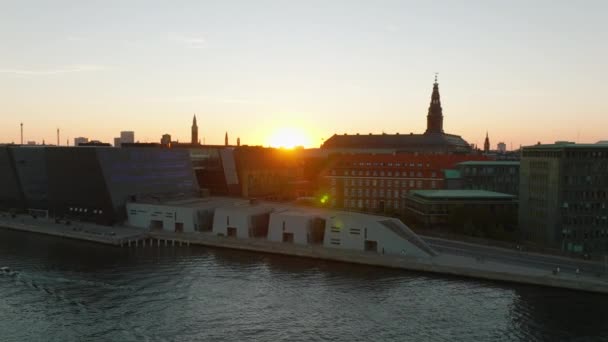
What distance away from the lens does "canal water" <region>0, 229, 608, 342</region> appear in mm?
42188

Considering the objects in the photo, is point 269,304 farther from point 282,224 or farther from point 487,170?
point 487,170

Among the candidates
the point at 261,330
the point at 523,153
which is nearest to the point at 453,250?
the point at 523,153

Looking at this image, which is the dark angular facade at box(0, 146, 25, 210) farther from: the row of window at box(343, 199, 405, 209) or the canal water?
the row of window at box(343, 199, 405, 209)

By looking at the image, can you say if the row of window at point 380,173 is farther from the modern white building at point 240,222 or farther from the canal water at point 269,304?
the canal water at point 269,304

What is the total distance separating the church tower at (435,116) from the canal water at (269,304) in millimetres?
102635

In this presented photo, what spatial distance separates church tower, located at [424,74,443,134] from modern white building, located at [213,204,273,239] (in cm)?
9009

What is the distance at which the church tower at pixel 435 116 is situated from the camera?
158500 mm

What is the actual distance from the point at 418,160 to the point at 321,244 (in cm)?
3902

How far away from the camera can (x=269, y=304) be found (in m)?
48.7

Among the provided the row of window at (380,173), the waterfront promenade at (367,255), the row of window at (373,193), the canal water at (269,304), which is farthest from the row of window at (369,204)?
the canal water at (269,304)

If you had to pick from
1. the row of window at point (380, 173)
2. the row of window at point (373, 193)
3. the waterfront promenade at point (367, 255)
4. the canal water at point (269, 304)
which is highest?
the row of window at point (380, 173)

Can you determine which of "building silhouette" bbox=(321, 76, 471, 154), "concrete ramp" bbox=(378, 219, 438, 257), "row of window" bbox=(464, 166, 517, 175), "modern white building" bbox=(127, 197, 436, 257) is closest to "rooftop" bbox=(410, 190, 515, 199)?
"row of window" bbox=(464, 166, 517, 175)

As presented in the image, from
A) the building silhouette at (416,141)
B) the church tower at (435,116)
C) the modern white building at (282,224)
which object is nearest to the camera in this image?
the modern white building at (282,224)

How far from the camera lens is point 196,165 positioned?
358 feet
